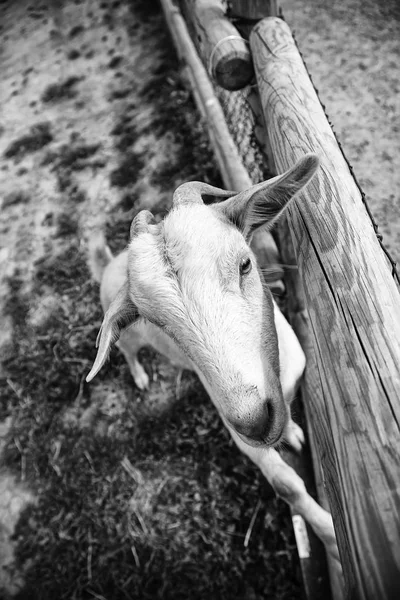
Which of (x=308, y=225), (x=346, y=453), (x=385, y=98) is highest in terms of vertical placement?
(x=308, y=225)

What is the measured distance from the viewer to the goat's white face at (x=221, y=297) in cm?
160

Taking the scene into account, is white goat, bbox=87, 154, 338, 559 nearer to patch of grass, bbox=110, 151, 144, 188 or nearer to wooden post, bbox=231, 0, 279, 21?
wooden post, bbox=231, 0, 279, 21

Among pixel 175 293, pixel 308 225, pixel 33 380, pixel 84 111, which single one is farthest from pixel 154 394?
pixel 84 111

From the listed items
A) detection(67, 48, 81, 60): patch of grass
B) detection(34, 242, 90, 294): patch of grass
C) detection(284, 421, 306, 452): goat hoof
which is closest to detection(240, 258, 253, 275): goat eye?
detection(284, 421, 306, 452): goat hoof

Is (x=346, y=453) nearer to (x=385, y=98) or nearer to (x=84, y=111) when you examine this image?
(x=385, y=98)

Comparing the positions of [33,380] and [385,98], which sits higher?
[385,98]

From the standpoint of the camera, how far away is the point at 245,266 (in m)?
1.90

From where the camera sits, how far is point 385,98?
457 centimetres

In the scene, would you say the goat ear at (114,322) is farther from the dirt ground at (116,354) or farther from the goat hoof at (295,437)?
the dirt ground at (116,354)

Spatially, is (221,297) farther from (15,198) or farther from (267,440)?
(15,198)

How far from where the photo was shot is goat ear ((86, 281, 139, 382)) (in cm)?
202

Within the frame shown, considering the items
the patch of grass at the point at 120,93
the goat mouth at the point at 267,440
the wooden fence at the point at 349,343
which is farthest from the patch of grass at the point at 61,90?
the goat mouth at the point at 267,440

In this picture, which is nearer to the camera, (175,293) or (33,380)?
(175,293)

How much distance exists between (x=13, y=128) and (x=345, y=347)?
6.73 m
